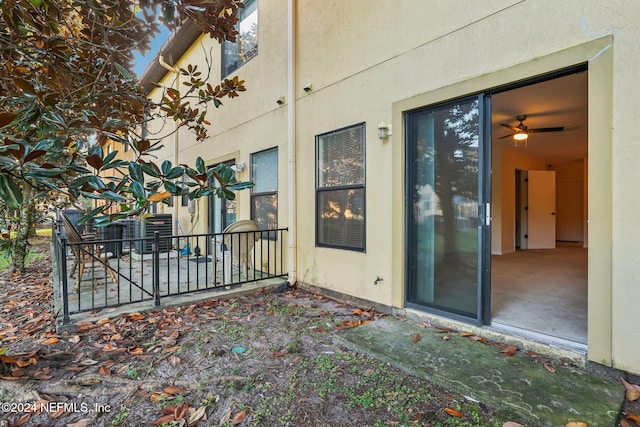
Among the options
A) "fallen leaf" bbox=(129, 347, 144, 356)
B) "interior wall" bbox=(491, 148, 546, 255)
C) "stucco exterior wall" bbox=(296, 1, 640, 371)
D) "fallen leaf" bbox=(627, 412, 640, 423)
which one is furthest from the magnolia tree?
"interior wall" bbox=(491, 148, 546, 255)

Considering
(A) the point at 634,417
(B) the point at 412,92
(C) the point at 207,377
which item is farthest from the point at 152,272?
(A) the point at 634,417

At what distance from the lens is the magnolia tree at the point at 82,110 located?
1.38 meters

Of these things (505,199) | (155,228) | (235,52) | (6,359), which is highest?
(235,52)

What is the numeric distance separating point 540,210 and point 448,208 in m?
7.20

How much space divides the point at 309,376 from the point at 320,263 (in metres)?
2.14

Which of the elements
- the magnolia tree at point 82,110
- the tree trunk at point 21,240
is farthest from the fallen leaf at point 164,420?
the tree trunk at point 21,240

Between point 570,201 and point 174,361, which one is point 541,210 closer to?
point 570,201

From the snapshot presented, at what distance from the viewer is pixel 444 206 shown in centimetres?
315

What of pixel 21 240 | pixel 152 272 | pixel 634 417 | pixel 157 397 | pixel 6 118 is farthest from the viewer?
pixel 21 240

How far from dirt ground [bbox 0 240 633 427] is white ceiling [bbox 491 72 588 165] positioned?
9.97ft

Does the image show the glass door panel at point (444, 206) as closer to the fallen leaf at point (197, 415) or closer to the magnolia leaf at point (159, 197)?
the fallen leaf at point (197, 415)

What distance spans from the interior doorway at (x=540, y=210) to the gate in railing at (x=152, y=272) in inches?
124

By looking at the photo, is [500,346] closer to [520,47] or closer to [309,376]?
[309,376]

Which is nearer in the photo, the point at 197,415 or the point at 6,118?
the point at 6,118
